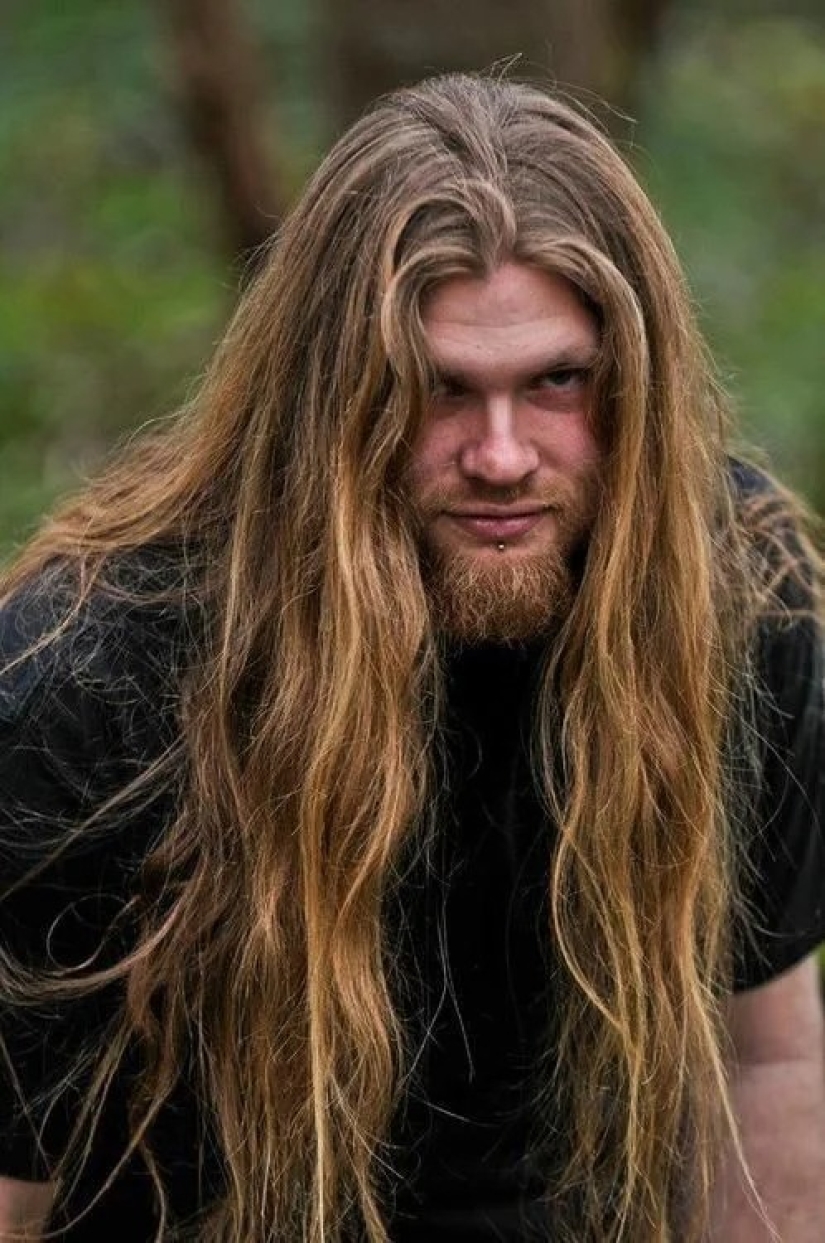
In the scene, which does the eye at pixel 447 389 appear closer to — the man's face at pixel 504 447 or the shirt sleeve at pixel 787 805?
the man's face at pixel 504 447

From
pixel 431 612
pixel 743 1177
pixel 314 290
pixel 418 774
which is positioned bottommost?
pixel 743 1177

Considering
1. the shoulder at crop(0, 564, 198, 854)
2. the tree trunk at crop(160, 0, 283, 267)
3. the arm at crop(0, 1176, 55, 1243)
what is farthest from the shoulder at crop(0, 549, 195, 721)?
the tree trunk at crop(160, 0, 283, 267)

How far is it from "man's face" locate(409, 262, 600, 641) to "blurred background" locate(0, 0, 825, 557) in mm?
2176

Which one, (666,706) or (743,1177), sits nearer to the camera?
(666,706)

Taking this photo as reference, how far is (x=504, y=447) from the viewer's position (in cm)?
330

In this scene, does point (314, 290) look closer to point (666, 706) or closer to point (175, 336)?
point (666, 706)

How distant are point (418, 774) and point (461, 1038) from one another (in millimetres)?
457

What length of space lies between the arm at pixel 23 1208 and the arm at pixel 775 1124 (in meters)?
1.03

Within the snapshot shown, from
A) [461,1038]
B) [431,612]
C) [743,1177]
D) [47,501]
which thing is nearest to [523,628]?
[431,612]

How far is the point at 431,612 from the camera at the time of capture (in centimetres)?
345

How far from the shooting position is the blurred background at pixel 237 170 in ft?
21.2

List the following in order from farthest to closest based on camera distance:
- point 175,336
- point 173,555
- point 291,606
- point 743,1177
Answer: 1. point 175,336
2. point 743,1177
3. point 173,555
4. point 291,606

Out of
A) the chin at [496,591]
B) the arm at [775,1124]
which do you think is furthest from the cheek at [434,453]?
the arm at [775,1124]

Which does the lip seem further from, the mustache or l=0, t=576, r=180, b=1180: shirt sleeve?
l=0, t=576, r=180, b=1180: shirt sleeve
